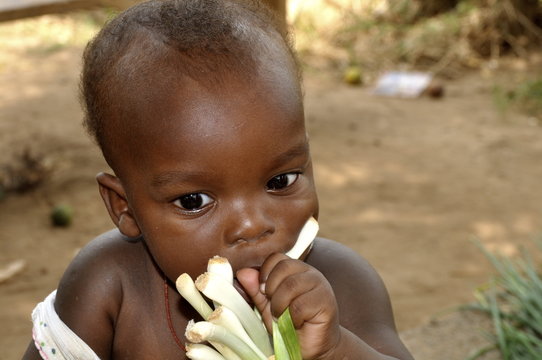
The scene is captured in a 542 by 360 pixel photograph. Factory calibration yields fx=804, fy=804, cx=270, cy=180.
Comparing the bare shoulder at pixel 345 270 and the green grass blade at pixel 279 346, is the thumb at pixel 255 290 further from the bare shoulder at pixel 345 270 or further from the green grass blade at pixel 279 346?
the bare shoulder at pixel 345 270

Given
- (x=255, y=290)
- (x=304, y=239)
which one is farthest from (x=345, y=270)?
(x=255, y=290)

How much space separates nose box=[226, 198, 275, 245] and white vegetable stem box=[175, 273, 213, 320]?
11 centimetres

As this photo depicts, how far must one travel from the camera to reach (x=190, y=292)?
1448mm

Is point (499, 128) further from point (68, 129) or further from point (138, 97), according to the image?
point (138, 97)

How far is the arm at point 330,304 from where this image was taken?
4.51ft

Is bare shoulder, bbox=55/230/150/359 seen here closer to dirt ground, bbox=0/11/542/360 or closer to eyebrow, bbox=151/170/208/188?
eyebrow, bbox=151/170/208/188

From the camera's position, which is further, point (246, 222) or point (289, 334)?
point (246, 222)

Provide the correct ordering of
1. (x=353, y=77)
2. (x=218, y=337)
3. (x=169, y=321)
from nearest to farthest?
(x=218, y=337)
(x=169, y=321)
(x=353, y=77)

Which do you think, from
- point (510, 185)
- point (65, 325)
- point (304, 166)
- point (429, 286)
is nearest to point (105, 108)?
point (304, 166)

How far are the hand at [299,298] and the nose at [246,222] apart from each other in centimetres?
6

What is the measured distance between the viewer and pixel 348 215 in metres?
4.12

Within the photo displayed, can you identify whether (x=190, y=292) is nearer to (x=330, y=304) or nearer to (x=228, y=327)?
(x=228, y=327)

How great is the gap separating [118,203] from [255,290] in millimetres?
478

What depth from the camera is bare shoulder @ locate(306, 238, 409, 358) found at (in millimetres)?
1790
